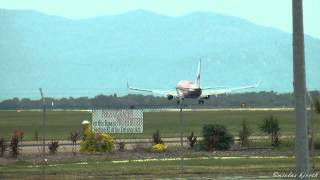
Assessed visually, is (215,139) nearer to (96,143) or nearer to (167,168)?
(96,143)

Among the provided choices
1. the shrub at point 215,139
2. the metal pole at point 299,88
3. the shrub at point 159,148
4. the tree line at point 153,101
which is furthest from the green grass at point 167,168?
the tree line at point 153,101

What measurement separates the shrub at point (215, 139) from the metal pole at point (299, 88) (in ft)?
67.8

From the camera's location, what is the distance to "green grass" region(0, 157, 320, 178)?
22.7 meters

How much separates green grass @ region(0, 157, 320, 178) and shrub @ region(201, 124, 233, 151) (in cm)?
576

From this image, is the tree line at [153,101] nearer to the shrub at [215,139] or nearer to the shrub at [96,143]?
the shrub at [215,139]

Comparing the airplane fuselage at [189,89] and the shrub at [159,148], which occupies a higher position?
the airplane fuselage at [189,89]

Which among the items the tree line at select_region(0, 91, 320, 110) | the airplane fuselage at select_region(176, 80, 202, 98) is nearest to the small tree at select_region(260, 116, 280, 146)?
the airplane fuselage at select_region(176, 80, 202, 98)

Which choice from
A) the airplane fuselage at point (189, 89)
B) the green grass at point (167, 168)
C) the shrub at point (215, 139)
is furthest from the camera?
the airplane fuselage at point (189, 89)

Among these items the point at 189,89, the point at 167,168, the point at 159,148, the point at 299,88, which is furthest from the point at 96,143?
the point at 189,89

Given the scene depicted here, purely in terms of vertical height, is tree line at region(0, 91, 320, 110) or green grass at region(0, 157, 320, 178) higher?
tree line at region(0, 91, 320, 110)

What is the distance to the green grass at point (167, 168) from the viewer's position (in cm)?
2266

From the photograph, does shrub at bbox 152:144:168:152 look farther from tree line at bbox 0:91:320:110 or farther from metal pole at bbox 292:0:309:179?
tree line at bbox 0:91:320:110

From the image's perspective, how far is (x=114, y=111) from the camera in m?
30.2

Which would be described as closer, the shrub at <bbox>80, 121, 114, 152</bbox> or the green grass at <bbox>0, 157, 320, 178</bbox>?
the green grass at <bbox>0, 157, 320, 178</bbox>
